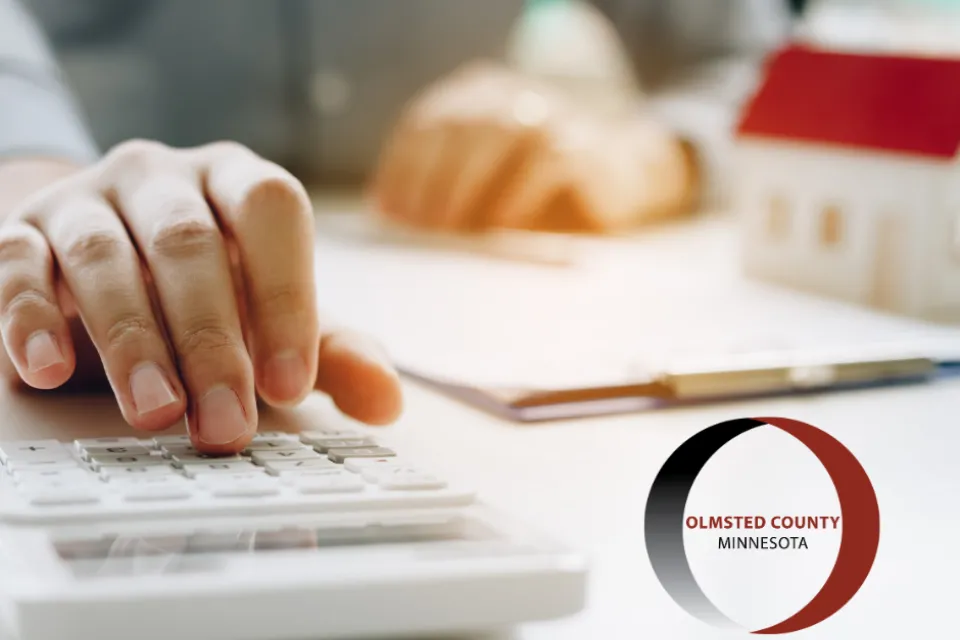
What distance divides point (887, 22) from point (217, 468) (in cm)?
161

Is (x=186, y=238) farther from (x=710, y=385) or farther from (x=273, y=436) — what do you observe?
(x=710, y=385)

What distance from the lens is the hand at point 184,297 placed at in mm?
418

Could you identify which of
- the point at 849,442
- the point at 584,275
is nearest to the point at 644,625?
the point at 849,442

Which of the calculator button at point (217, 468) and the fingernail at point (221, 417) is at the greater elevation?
the fingernail at point (221, 417)

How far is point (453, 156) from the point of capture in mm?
1130

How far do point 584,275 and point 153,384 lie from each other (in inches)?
21.4

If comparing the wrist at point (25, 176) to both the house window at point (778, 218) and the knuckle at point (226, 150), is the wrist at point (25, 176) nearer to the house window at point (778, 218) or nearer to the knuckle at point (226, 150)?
the knuckle at point (226, 150)

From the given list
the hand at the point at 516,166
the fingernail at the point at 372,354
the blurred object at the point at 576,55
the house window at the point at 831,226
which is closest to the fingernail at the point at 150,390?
the fingernail at the point at 372,354

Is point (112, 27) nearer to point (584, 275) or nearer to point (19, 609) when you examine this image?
point (584, 275)

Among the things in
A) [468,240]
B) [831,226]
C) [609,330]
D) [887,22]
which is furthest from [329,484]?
[887,22]

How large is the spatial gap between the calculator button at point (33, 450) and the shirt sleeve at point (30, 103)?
44 cm

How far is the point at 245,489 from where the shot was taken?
35 cm

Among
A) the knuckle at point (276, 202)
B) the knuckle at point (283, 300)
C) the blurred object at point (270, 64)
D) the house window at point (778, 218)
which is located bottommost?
the knuckle at point (283, 300)

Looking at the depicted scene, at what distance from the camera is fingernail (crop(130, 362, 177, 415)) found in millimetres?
407
